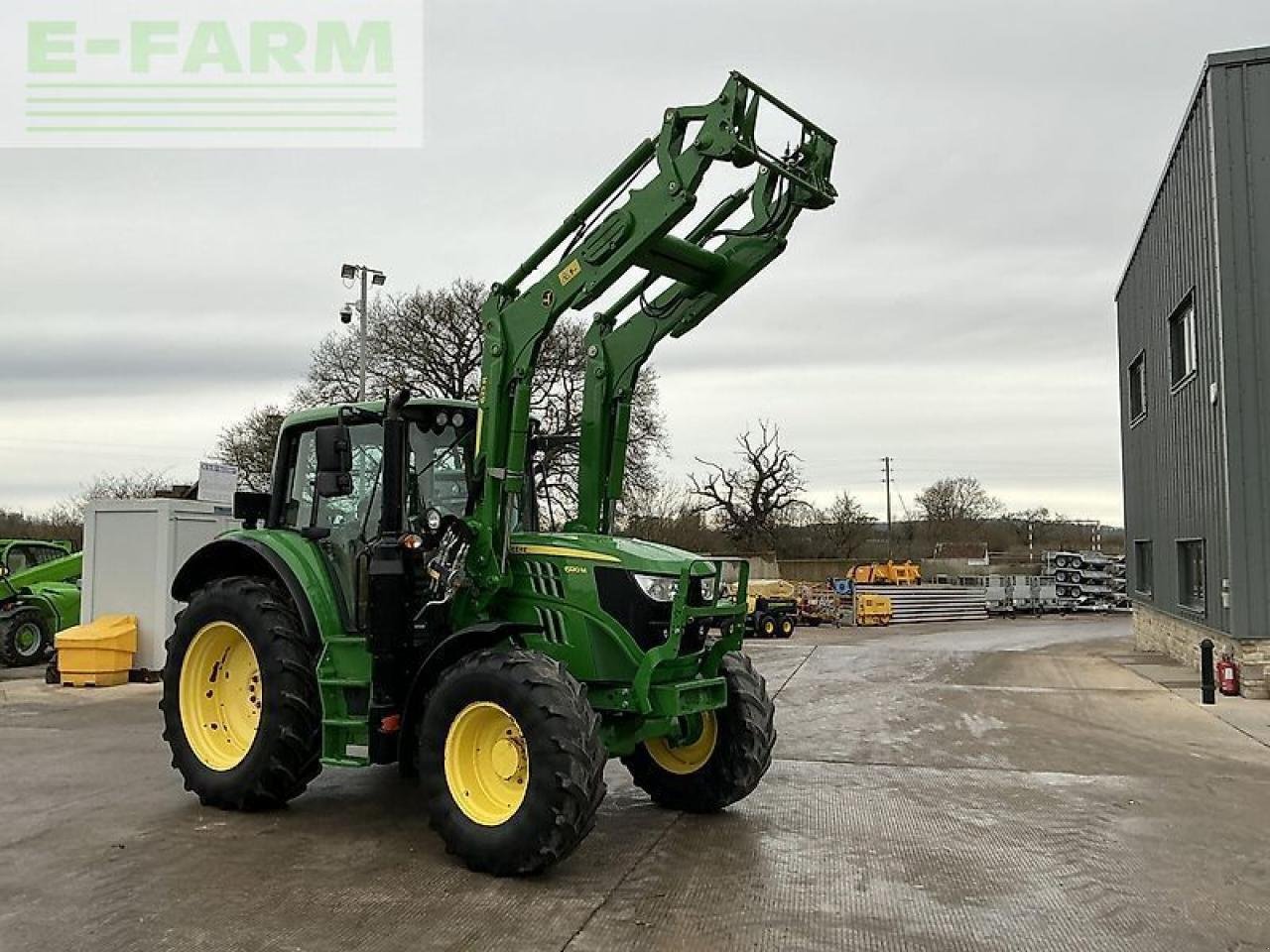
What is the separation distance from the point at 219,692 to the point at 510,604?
2.34m

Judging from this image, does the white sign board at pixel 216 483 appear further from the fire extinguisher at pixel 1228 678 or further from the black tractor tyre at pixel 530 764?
the fire extinguisher at pixel 1228 678

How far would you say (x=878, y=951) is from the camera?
492cm

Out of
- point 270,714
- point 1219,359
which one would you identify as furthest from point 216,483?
point 1219,359

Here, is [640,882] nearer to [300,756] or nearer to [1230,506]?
[300,756]

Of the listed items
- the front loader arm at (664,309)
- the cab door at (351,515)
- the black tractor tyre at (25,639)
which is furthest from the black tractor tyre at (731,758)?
the black tractor tyre at (25,639)

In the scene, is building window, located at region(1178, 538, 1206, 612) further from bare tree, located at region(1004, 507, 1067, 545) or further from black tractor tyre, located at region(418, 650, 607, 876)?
bare tree, located at region(1004, 507, 1067, 545)

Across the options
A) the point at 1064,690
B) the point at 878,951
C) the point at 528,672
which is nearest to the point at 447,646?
the point at 528,672

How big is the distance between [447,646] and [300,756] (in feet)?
4.54

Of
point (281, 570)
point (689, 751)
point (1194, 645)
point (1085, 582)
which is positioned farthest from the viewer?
point (1085, 582)

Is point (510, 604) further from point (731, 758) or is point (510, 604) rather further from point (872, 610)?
point (872, 610)

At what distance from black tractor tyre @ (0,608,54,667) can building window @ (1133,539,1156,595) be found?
1924 centimetres

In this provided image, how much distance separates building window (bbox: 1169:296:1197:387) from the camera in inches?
656

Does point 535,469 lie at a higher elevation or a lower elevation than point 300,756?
higher

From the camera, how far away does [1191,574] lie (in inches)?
704
